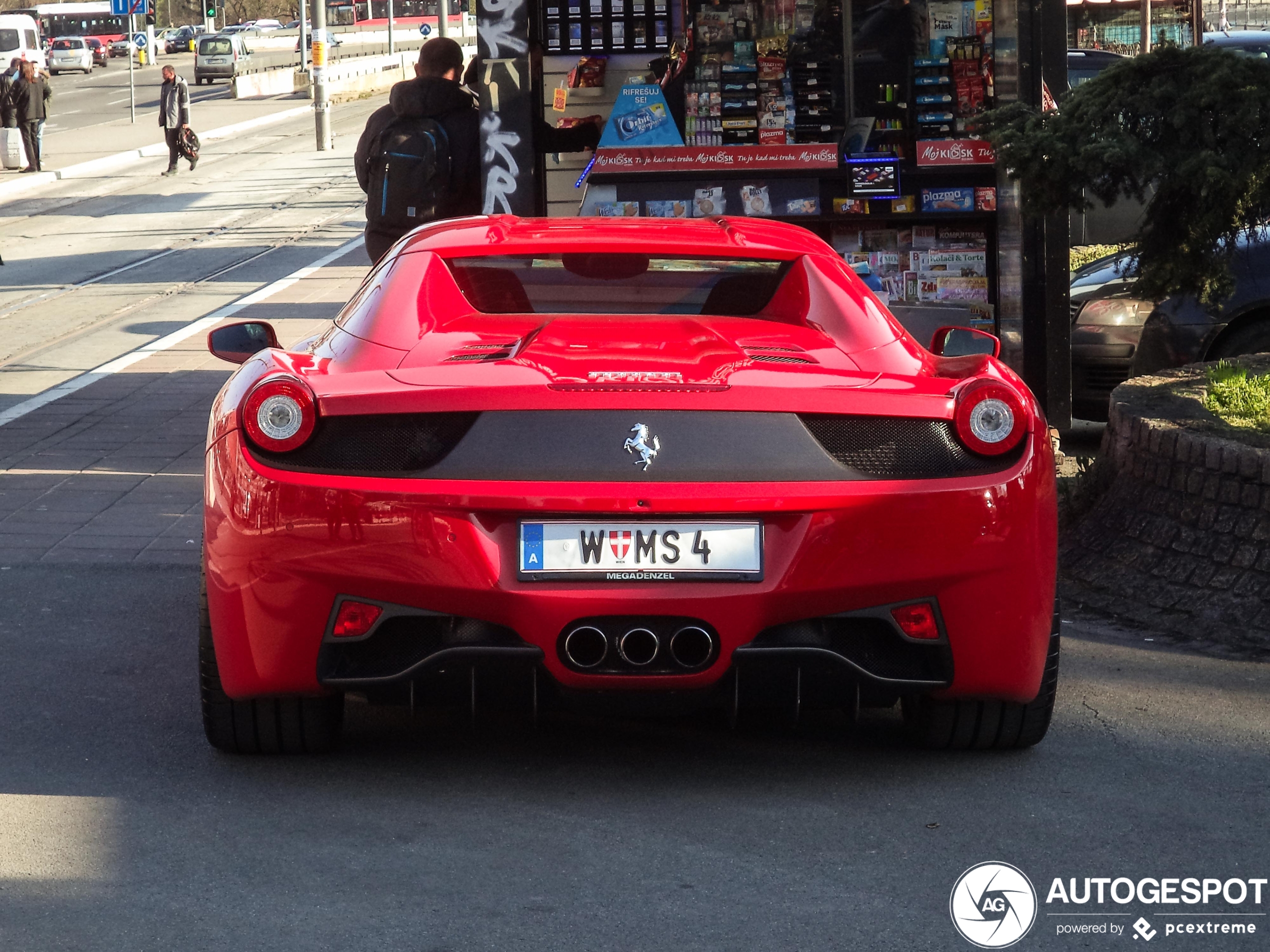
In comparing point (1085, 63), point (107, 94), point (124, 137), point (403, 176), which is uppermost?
point (107, 94)

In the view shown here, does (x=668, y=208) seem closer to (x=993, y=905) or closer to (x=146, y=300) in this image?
(x=993, y=905)

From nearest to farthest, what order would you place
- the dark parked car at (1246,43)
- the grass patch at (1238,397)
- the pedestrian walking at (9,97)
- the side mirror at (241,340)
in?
1. the side mirror at (241,340)
2. the grass patch at (1238,397)
3. the dark parked car at (1246,43)
4. the pedestrian walking at (9,97)

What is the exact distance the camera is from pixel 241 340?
16.4 ft

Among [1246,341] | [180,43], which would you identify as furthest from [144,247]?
[180,43]

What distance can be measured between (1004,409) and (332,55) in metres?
74.6

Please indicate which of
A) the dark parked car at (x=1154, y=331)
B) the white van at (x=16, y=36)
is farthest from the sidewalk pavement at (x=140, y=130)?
the dark parked car at (x=1154, y=331)

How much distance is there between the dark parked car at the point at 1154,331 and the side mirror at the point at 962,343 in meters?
3.60

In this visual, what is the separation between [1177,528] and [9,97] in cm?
2578

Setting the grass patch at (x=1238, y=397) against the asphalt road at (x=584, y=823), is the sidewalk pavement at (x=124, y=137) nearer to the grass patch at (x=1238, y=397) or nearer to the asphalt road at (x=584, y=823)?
the grass patch at (x=1238, y=397)

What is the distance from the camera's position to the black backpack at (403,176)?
29.2ft

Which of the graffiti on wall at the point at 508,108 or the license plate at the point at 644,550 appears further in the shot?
the graffiti on wall at the point at 508,108

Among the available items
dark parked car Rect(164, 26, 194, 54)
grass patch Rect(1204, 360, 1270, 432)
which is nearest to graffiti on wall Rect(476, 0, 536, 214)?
grass patch Rect(1204, 360, 1270, 432)

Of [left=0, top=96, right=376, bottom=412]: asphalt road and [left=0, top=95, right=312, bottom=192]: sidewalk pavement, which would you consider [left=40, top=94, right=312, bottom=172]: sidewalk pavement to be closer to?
[left=0, top=95, right=312, bottom=192]: sidewalk pavement

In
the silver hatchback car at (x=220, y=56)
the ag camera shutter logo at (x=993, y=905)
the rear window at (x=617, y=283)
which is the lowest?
the ag camera shutter logo at (x=993, y=905)
